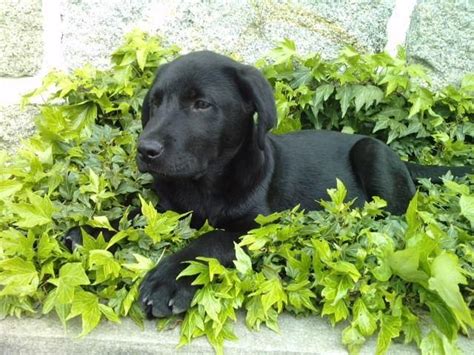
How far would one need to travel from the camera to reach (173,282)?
2.18m

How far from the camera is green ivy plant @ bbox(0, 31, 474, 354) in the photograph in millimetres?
2109

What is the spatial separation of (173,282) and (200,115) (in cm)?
77

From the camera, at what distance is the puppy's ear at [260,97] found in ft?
8.27

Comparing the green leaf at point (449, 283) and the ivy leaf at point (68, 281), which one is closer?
the green leaf at point (449, 283)

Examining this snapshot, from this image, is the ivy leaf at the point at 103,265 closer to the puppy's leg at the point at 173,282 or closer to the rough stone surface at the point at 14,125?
the puppy's leg at the point at 173,282

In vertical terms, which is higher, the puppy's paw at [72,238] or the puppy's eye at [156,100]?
the puppy's eye at [156,100]

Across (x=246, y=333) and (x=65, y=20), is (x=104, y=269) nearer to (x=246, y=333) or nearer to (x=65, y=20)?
(x=246, y=333)

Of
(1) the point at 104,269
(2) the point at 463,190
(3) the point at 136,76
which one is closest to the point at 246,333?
(1) the point at 104,269

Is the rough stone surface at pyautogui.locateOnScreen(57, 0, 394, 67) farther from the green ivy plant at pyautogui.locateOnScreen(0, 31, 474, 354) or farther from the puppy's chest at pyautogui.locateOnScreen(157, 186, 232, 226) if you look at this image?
the puppy's chest at pyautogui.locateOnScreen(157, 186, 232, 226)

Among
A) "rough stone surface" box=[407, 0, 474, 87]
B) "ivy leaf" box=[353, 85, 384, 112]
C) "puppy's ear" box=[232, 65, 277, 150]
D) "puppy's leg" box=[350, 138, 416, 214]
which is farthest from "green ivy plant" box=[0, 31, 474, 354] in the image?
"rough stone surface" box=[407, 0, 474, 87]

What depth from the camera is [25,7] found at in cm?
337

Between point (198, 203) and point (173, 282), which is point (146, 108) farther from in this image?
point (173, 282)

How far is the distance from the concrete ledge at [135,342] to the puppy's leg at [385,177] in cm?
114

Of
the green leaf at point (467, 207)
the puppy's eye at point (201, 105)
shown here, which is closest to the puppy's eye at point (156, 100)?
the puppy's eye at point (201, 105)
